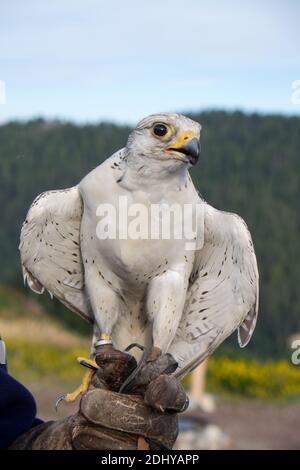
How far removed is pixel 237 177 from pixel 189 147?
23288 millimetres

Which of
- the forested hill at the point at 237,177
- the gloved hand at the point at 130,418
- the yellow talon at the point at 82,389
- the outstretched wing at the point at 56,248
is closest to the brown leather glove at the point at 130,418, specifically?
the gloved hand at the point at 130,418

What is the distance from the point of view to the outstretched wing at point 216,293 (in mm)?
3361

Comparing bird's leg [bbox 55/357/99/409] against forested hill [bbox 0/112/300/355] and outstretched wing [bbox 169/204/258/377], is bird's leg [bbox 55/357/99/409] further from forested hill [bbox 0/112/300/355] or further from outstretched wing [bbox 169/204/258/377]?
forested hill [bbox 0/112/300/355]

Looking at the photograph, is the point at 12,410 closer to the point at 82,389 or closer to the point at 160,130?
the point at 82,389

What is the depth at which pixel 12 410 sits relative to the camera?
10.8 ft

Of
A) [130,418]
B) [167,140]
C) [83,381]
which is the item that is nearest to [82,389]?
[83,381]

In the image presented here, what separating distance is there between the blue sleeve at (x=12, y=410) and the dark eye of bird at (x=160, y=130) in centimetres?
115

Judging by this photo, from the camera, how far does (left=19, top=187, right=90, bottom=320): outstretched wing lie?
331cm

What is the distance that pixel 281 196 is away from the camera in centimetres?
2702

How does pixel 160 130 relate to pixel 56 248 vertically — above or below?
above

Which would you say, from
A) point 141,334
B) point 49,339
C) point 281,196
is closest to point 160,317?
point 141,334

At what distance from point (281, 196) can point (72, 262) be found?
24121mm

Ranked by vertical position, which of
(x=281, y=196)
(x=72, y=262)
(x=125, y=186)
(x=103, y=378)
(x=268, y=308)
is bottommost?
(x=268, y=308)
